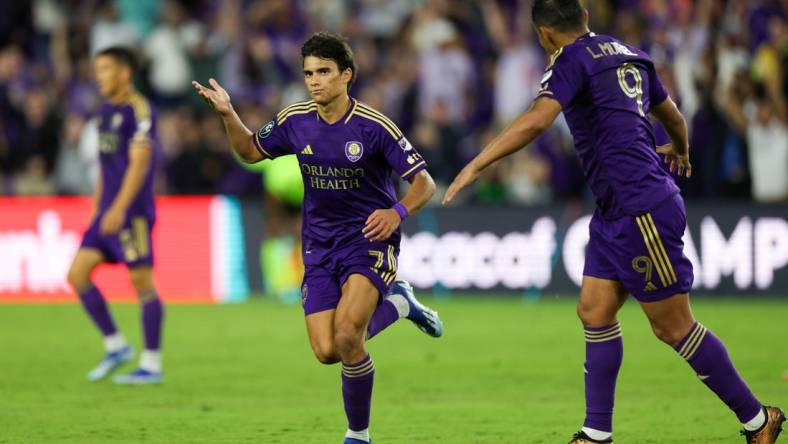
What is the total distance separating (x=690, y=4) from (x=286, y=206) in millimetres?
6405

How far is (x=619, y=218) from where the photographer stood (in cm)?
731

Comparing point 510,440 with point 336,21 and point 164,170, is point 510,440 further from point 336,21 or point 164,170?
point 336,21

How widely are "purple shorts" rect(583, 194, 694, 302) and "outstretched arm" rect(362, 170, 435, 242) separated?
111 centimetres

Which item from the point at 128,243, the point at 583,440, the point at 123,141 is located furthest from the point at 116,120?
the point at 583,440

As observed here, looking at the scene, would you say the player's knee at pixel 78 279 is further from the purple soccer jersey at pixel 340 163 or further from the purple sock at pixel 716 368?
the purple sock at pixel 716 368

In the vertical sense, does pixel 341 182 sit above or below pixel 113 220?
above

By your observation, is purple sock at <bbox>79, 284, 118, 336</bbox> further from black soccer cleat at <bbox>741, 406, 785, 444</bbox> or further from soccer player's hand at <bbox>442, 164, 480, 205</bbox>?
black soccer cleat at <bbox>741, 406, 785, 444</bbox>

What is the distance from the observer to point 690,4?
63.1 feet

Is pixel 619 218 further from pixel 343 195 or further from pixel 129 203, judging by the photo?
pixel 129 203

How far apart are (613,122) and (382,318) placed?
1.84 metres

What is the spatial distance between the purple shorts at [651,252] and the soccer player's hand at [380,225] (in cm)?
118

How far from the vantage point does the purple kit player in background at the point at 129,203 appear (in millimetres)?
11148

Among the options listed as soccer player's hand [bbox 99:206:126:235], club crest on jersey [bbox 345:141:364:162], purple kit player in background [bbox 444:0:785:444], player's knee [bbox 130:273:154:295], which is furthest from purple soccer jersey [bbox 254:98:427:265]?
player's knee [bbox 130:273:154:295]

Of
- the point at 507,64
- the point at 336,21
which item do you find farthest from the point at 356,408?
the point at 336,21
